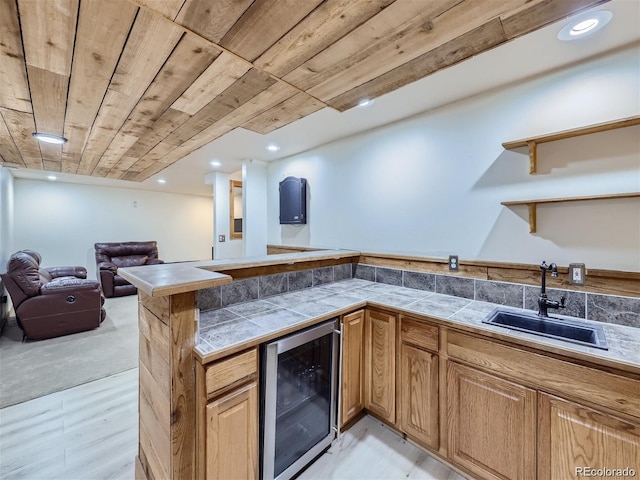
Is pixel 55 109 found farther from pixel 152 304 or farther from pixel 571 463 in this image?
pixel 571 463

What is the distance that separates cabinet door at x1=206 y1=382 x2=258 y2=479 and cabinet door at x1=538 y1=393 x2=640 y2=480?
54.2 inches

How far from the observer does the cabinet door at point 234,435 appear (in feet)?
3.83

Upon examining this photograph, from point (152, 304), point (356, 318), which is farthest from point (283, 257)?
point (152, 304)

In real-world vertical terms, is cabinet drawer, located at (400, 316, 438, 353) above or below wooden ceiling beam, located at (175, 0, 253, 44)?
below

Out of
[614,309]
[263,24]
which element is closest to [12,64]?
[263,24]

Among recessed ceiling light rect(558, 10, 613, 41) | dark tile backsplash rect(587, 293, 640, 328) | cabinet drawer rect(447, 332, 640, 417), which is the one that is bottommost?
cabinet drawer rect(447, 332, 640, 417)

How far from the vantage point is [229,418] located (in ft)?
3.98

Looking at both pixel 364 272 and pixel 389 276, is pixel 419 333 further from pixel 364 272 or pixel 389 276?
pixel 364 272

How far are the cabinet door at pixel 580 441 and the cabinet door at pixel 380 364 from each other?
2.61 ft

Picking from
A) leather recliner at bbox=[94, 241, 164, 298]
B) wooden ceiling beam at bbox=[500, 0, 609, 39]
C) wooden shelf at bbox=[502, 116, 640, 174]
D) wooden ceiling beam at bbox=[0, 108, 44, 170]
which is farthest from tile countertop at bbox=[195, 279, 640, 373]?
leather recliner at bbox=[94, 241, 164, 298]

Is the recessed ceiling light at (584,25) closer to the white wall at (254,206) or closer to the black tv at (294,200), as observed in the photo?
the black tv at (294,200)

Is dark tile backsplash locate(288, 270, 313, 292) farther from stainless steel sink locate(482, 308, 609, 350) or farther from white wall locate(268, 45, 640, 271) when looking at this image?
stainless steel sink locate(482, 308, 609, 350)

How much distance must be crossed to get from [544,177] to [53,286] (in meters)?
5.33

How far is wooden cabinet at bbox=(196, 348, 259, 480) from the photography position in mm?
1154
